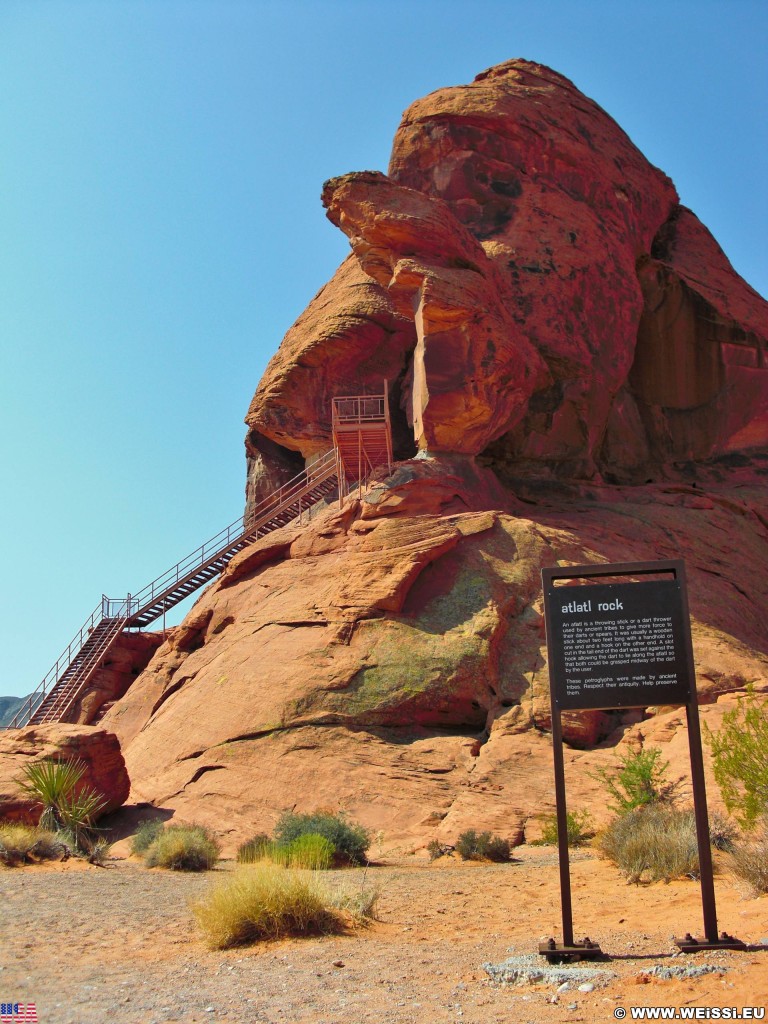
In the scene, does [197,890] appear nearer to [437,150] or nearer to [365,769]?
[365,769]

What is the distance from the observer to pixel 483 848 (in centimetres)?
1291

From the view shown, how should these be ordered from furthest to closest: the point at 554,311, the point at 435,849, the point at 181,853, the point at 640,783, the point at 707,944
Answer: the point at 554,311, the point at 640,783, the point at 435,849, the point at 181,853, the point at 707,944

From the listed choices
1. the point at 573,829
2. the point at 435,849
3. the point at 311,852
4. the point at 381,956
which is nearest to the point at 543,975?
the point at 381,956

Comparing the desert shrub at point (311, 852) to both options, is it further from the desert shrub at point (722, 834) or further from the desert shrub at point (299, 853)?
the desert shrub at point (722, 834)

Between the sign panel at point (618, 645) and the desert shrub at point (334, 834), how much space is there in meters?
6.05

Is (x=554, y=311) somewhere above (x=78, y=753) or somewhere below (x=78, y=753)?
above

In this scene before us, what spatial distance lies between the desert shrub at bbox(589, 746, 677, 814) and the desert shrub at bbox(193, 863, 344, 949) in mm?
6551

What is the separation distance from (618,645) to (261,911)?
138 inches

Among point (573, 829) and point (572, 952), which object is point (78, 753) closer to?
point (573, 829)

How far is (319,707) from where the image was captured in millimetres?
17328

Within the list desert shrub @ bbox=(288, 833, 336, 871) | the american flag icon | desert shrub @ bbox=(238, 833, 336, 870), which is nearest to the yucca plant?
desert shrub @ bbox=(238, 833, 336, 870)

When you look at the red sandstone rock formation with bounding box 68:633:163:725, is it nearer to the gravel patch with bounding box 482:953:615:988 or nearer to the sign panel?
the sign panel

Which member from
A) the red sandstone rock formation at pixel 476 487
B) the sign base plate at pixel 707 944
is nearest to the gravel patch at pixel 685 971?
the sign base plate at pixel 707 944

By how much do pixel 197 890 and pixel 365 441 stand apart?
15.9 m
